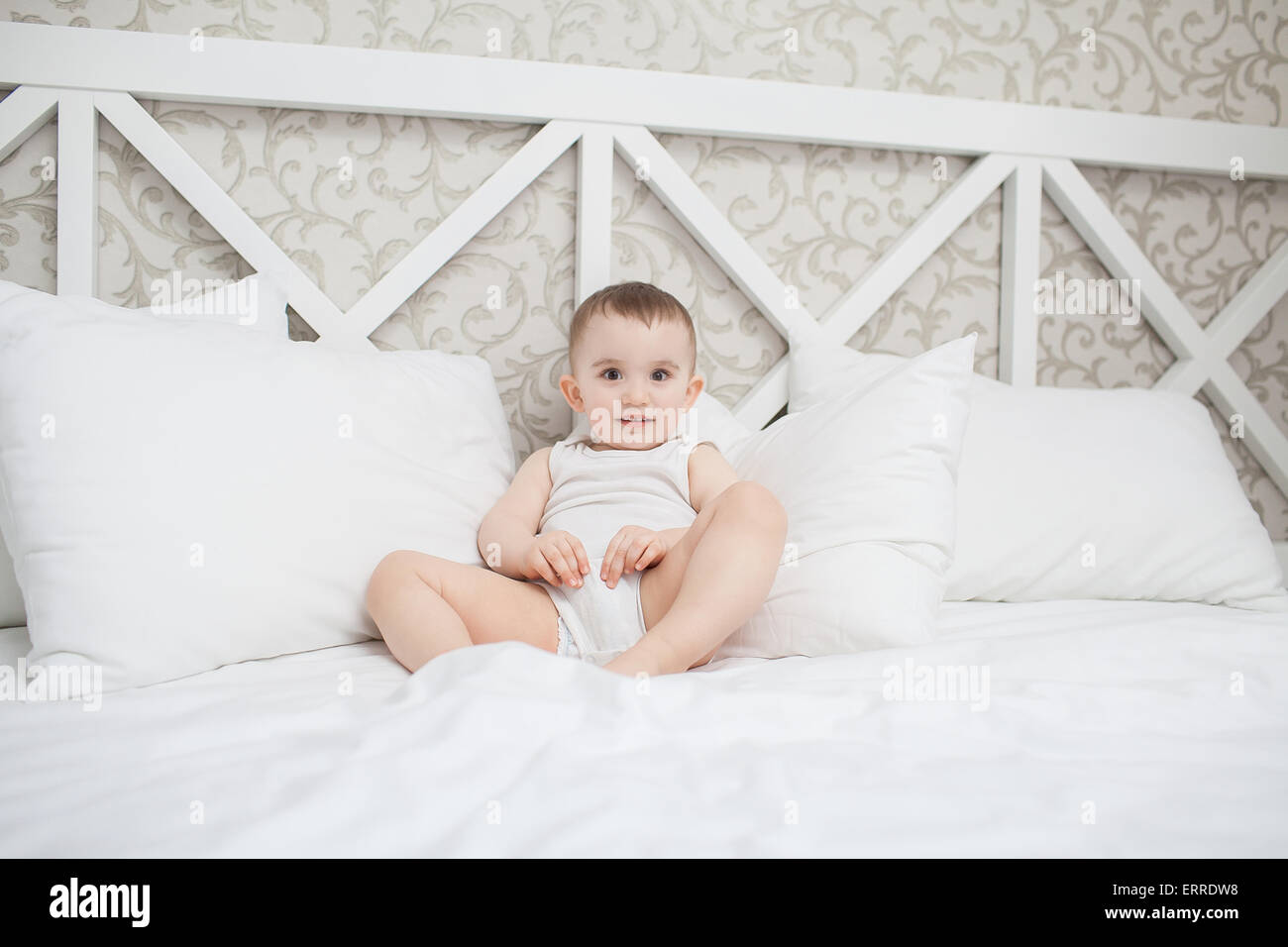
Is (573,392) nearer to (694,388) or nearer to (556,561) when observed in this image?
(694,388)

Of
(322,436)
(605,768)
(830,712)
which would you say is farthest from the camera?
(322,436)

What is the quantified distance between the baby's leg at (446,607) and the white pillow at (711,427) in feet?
1.18

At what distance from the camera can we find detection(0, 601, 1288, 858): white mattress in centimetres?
48

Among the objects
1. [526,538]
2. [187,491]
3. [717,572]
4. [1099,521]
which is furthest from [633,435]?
[1099,521]

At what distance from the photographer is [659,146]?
145 centimetres

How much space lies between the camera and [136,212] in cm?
133

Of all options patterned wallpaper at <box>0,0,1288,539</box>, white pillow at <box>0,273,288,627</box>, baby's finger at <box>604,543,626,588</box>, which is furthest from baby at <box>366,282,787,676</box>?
white pillow at <box>0,273,288,627</box>

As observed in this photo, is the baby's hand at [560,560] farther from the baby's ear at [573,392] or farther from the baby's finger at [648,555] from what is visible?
the baby's ear at [573,392]

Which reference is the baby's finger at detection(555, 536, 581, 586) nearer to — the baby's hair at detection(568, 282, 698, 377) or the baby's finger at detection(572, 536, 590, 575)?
the baby's finger at detection(572, 536, 590, 575)

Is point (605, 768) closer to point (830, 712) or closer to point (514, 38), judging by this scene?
point (830, 712)

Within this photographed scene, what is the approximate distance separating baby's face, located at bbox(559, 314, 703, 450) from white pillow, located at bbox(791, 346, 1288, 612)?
1.45ft
